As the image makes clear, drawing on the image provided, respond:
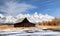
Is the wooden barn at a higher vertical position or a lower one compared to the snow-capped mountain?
lower

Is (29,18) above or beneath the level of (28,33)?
above

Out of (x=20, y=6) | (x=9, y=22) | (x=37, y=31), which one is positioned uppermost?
(x=20, y=6)

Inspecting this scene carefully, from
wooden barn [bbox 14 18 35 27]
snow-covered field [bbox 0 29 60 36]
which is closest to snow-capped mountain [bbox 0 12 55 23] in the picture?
wooden barn [bbox 14 18 35 27]

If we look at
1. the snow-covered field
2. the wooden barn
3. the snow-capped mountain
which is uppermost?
the snow-capped mountain

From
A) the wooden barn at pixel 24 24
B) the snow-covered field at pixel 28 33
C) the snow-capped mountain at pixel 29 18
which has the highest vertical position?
the snow-capped mountain at pixel 29 18

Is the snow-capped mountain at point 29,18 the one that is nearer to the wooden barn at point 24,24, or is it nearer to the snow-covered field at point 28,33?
the wooden barn at point 24,24

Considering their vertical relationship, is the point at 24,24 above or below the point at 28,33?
above

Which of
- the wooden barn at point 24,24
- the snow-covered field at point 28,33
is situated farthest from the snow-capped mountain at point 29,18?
the snow-covered field at point 28,33

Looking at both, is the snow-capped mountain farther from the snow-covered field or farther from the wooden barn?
the snow-covered field

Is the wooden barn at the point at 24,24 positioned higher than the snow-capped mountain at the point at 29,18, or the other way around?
the snow-capped mountain at the point at 29,18

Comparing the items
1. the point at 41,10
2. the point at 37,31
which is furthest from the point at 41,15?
the point at 37,31

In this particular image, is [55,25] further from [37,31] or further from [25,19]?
[25,19]

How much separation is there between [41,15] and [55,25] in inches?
8.9

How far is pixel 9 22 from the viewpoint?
7.20 ft
